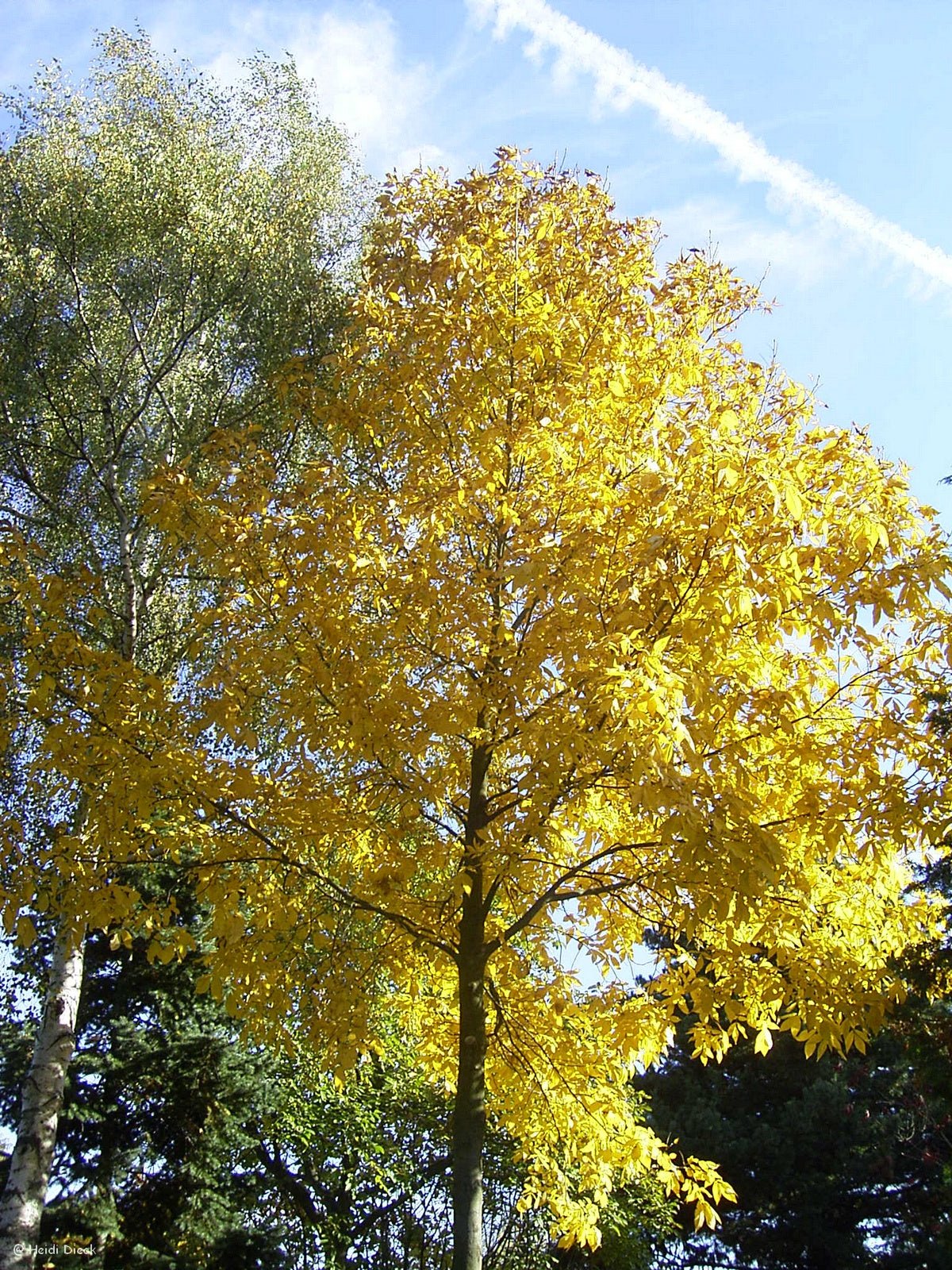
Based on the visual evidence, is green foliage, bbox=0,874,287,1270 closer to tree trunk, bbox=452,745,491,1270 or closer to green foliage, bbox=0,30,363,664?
green foliage, bbox=0,30,363,664

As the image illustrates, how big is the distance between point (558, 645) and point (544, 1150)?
3079 mm

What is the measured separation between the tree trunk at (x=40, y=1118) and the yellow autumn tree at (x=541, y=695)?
9.86ft

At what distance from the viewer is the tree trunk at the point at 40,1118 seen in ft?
21.5

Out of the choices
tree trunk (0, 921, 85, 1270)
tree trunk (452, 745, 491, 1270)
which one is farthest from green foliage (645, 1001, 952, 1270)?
tree trunk (452, 745, 491, 1270)

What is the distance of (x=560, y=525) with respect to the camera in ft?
13.2

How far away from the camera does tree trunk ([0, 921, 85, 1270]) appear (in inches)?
258

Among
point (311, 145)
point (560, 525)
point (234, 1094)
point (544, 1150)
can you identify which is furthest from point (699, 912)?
point (311, 145)

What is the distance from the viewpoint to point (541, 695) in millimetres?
4121

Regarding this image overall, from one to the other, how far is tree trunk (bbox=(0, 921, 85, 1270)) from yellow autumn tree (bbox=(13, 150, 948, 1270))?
9.86 ft

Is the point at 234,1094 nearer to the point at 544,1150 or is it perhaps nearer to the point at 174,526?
the point at 544,1150

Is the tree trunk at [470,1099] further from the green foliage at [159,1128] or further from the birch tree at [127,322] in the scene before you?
the green foliage at [159,1128]

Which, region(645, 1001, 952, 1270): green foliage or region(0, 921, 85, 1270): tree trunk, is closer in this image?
region(0, 921, 85, 1270): tree trunk

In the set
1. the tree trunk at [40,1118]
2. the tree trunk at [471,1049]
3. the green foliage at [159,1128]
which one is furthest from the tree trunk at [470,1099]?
the green foliage at [159,1128]

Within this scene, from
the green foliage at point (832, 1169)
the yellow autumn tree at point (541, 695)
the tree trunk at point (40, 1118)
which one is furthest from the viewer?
the green foliage at point (832, 1169)
